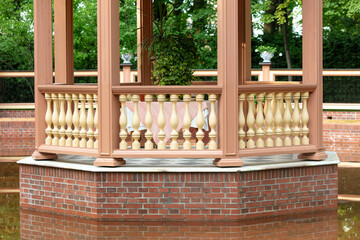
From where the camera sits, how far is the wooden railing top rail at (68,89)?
975 centimetres

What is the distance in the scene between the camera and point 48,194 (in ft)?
33.4

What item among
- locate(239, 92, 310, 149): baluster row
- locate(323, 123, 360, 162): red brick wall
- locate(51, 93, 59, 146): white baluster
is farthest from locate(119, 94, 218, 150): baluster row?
locate(323, 123, 360, 162): red brick wall

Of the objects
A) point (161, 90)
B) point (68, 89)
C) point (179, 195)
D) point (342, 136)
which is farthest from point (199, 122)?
point (342, 136)

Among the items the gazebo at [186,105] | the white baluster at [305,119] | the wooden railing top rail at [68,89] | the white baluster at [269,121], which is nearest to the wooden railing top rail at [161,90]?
the gazebo at [186,105]

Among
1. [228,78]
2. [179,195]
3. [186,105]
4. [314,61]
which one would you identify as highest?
[314,61]

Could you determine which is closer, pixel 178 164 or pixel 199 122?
pixel 199 122

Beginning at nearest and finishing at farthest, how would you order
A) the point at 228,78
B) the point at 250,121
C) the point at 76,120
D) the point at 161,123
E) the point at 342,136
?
the point at 228,78 < the point at 161,123 < the point at 250,121 < the point at 76,120 < the point at 342,136

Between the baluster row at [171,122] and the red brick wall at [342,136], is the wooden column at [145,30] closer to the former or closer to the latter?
the baluster row at [171,122]

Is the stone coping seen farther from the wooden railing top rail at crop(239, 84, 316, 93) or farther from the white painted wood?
the wooden railing top rail at crop(239, 84, 316, 93)

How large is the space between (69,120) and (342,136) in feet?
28.3

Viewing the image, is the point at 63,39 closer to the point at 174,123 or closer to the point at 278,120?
the point at 174,123

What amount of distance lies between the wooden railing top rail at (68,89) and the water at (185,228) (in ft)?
5.30

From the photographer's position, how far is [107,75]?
31.3 ft

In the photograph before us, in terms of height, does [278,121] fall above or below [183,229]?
above
